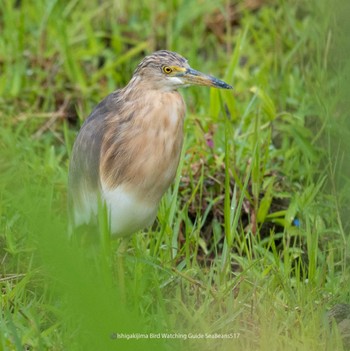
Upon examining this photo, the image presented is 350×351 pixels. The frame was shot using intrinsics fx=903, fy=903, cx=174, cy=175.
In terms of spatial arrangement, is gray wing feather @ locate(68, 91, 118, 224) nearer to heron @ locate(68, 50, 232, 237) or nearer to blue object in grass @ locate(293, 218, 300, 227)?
heron @ locate(68, 50, 232, 237)

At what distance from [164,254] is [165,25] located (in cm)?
301

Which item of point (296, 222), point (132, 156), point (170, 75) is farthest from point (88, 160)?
point (296, 222)

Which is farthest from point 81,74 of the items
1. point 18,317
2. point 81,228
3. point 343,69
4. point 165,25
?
point 343,69

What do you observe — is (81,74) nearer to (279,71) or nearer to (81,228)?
(279,71)

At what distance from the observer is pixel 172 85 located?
383 cm

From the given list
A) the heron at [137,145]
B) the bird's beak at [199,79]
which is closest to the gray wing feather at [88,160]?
the heron at [137,145]

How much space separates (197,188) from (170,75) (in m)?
0.82

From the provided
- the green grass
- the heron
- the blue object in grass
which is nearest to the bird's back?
the heron

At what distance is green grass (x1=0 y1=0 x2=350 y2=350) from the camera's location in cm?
258

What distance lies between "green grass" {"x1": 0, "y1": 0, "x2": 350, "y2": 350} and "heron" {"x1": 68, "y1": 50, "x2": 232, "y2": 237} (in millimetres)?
202

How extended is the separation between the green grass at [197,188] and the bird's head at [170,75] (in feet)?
0.74

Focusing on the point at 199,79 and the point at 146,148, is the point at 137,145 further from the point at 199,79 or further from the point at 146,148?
the point at 199,79

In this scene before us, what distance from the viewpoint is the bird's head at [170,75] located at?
3.80 meters

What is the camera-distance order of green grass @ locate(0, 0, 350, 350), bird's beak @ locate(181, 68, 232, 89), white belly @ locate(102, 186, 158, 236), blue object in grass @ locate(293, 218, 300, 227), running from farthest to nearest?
blue object in grass @ locate(293, 218, 300, 227) → bird's beak @ locate(181, 68, 232, 89) → white belly @ locate(102, 186, 158, 236) → green grass @ locate(0, 0, 350, 350)
